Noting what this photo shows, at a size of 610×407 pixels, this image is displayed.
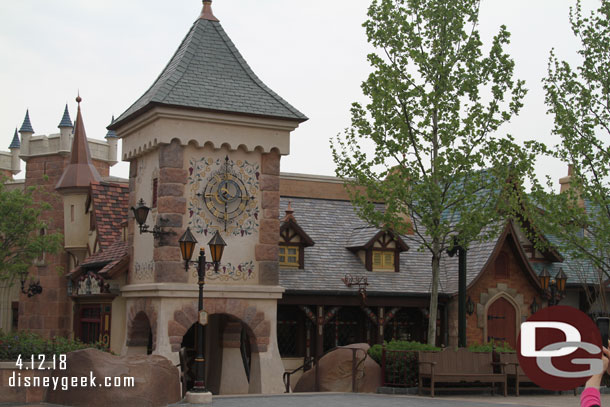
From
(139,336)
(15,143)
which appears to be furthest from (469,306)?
(15,143)

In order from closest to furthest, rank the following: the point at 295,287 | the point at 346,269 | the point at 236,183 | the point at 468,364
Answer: the point at 468,364
the point at 236,183
the point at 295,287
the point at 346,269

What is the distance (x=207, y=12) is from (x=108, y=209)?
7.11 meters

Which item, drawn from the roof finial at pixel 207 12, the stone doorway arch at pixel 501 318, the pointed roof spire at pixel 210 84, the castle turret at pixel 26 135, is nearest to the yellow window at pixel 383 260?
the stone doorway arch at pixel 501 318

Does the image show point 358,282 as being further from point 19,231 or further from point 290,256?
point 19,231

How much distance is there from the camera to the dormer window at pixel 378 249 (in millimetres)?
25703

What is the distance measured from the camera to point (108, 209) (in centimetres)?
2517

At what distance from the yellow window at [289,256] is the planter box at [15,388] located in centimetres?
1030

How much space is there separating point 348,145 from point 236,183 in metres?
3.17

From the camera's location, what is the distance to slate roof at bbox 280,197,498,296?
79.2ft

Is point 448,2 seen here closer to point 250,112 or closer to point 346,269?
point 250,112

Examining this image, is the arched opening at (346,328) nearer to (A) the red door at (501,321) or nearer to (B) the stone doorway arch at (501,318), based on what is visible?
(B) the stone doorway arch at (501,318)

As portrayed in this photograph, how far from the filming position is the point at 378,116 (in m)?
20.7

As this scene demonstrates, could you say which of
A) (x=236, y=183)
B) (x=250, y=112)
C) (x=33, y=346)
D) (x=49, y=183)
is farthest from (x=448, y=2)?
(x=49, y=183)

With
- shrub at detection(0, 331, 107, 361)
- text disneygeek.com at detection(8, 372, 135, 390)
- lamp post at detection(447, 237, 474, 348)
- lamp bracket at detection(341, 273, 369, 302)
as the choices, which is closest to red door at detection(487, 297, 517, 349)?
lamp bracket at detection(341, 273, 369, 302)
